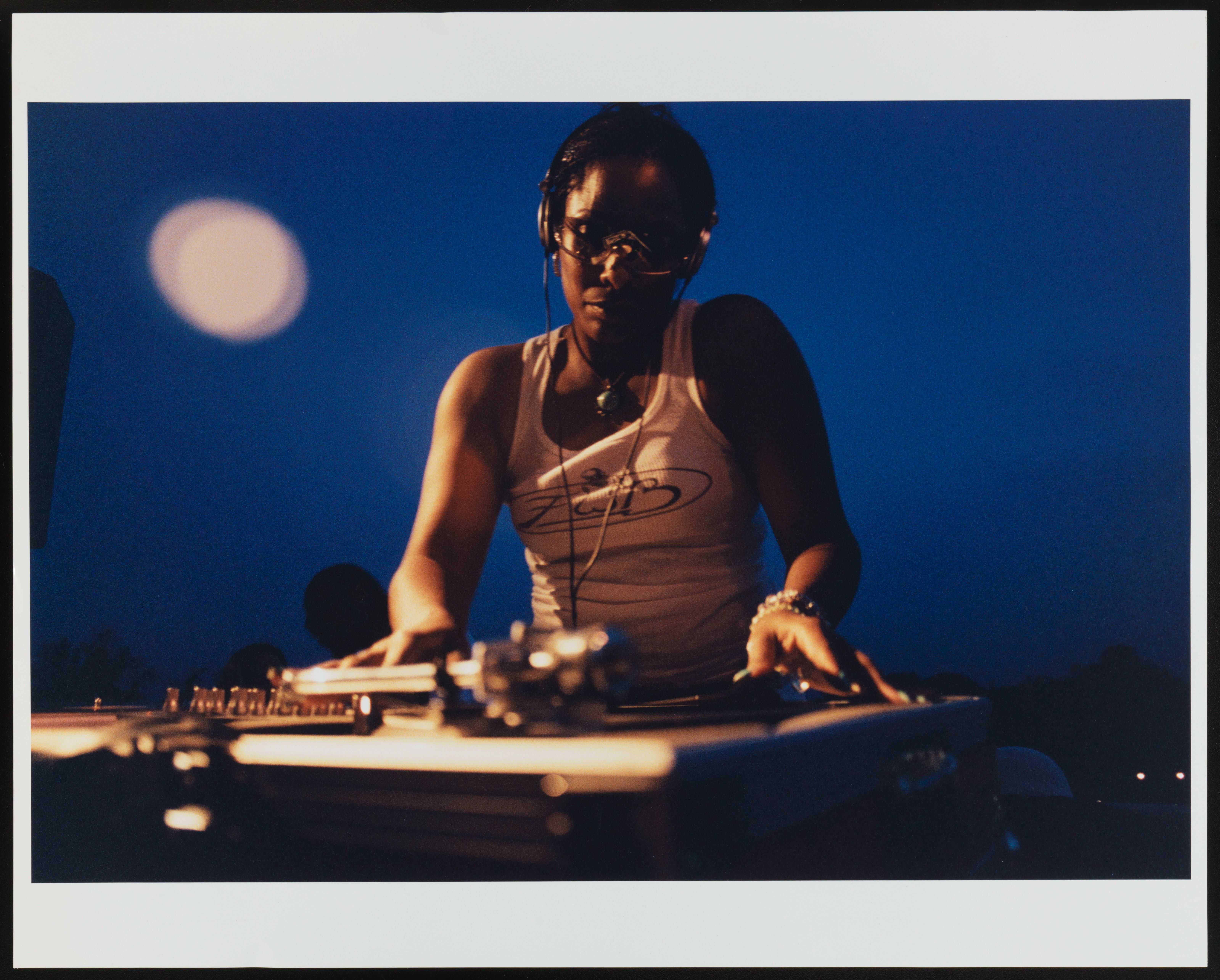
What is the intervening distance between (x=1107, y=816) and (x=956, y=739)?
0.37 metres

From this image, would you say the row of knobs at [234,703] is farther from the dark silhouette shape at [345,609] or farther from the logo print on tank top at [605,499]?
the logo print on tank top at [605,499]

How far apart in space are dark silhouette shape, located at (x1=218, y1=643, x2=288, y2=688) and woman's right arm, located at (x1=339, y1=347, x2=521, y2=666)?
0.77 ft

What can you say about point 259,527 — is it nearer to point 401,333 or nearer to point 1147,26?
point 401,333

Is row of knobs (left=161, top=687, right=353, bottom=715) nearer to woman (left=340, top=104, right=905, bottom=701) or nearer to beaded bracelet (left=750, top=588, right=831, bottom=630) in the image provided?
woman (left=340, top=104, right=905, bottom=701)


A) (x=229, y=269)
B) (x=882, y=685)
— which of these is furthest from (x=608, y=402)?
(x=229, y=269)

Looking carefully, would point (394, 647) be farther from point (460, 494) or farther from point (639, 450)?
point (639, 450)

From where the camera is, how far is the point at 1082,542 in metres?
1.58

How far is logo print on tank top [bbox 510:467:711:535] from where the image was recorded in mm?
1494

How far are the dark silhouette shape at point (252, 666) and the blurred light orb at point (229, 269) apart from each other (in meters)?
0.55

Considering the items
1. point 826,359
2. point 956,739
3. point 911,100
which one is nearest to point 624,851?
point 956,739

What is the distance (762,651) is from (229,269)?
116 cm

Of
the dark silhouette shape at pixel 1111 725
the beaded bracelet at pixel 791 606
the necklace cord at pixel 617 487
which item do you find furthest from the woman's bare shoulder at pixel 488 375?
the dark silhouette shape at pixel 1111 725

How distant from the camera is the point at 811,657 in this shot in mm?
1378

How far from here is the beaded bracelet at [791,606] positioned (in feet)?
4.65
